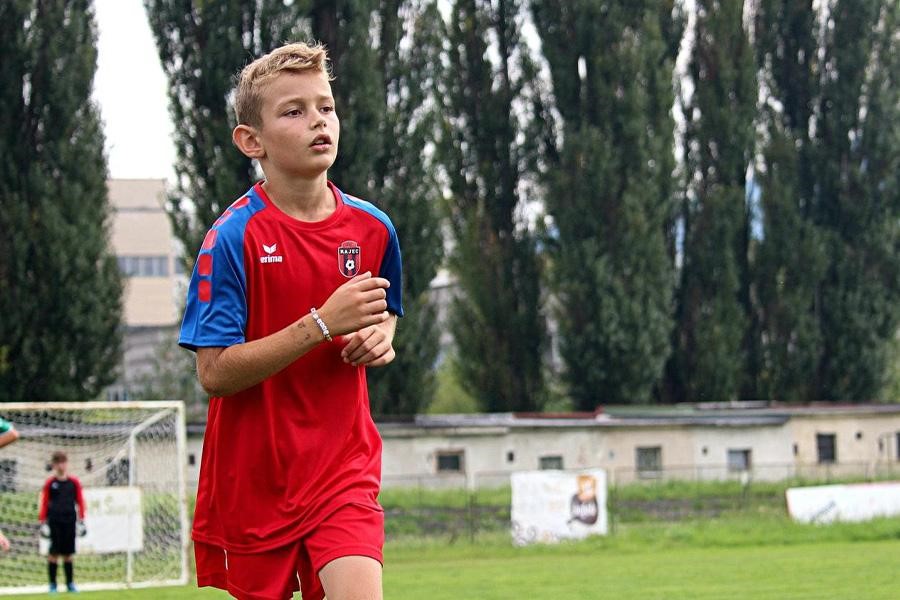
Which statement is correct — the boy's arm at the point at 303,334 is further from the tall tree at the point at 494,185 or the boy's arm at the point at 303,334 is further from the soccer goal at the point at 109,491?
the tall tree at the point at 494,185

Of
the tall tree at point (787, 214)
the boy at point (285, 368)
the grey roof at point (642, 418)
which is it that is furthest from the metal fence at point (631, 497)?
the boy at point (285, 368)

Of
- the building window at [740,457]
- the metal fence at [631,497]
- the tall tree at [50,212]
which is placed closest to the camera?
the metal fence at [631,497]

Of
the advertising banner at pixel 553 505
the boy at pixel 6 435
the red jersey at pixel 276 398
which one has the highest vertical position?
the red jersey at pixel 276 398

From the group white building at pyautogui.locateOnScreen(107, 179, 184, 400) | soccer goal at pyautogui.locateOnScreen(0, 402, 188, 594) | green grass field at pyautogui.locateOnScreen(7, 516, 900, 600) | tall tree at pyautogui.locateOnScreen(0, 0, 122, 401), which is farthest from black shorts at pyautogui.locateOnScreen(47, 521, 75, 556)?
white building at pyautogui.locateOnScreen(107, 179, 184, 400)

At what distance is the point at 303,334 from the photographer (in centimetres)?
428

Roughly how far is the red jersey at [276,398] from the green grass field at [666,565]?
956cm

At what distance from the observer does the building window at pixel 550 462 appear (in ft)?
139

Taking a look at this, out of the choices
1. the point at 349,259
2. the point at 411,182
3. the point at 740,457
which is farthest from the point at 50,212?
the point at 349,259

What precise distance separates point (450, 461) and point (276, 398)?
36983 millimetres

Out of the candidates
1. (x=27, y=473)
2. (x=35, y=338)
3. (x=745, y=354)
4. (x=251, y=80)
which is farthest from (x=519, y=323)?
(x=251, y=80)

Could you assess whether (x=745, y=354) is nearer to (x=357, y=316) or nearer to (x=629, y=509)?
(x=629, y=509)

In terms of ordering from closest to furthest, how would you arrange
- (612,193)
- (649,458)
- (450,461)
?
(450,461)
(612,193)
(649,458)

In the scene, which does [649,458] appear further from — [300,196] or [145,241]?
[145,241]

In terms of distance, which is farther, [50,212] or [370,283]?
[50,212]
